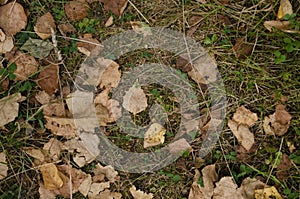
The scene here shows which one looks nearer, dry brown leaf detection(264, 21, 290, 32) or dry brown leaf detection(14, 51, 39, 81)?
dry brown leaf detection(264, 21, 290, 32)

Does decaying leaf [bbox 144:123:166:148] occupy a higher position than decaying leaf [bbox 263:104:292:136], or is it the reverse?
decaying leaf [bbox 263:104:292:136]

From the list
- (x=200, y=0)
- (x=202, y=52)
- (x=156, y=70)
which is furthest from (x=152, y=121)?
(x=200, y=0)

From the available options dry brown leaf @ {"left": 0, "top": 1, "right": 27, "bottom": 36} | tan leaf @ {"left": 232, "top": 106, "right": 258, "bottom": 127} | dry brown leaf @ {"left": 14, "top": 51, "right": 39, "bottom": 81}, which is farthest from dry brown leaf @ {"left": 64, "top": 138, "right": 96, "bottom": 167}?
tan leaf @ {"left": 232, "top": 106, "right": 258, "bottom": 127}

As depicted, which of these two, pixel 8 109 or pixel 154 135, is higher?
pixel 8 109

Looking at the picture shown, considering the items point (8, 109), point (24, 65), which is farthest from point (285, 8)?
point (8, 109)

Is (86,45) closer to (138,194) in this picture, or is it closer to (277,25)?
(138,194)

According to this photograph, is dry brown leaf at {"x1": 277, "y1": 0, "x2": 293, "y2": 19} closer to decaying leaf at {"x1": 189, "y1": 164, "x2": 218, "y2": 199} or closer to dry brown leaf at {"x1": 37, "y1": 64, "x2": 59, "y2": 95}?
decaying leaf at {"x1": 189, "y1": 164, "x2": 218, "y2": 199}
